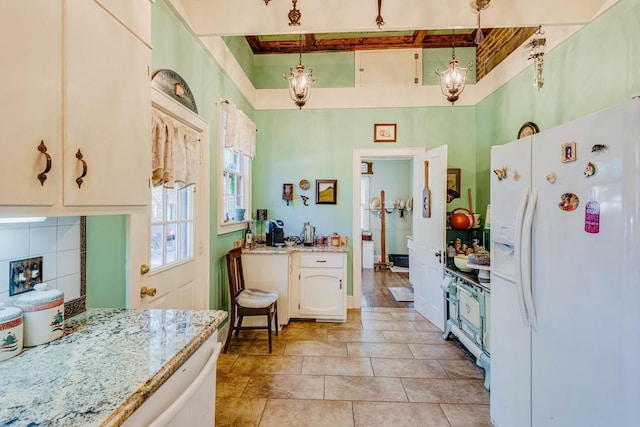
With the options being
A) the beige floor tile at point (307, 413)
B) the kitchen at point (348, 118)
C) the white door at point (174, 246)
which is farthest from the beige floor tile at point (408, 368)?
the white door at point (174, 246)

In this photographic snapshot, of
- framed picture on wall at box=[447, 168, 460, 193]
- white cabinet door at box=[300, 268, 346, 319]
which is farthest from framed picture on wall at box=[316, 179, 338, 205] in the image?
framed picture on wall at box=[447, 168, 460, 193]

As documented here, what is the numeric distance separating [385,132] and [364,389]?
308cm

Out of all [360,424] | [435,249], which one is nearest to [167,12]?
[360,424]

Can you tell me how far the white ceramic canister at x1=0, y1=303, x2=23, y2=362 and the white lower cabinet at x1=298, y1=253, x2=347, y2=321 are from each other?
105 inches

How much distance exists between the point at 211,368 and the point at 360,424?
49.4 inches

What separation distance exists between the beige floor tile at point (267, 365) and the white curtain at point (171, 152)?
1.62m

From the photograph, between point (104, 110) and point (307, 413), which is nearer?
point (104, 110)

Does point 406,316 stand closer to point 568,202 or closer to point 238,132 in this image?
point 568,202

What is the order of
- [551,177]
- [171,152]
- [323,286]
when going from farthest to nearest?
[323,286]
[171,152]
[551,177]

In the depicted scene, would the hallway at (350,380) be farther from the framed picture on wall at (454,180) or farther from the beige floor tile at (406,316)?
the framed picture on wall at (454,180)

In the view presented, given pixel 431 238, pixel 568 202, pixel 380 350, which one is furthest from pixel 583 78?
pixel 380 350

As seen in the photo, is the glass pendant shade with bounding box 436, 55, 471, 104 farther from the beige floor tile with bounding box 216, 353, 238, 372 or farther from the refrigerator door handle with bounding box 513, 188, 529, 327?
the beige floor tile with bounding box 216, 353, 238, 372

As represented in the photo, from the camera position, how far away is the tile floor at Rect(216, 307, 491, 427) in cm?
193

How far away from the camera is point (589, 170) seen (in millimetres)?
1161
